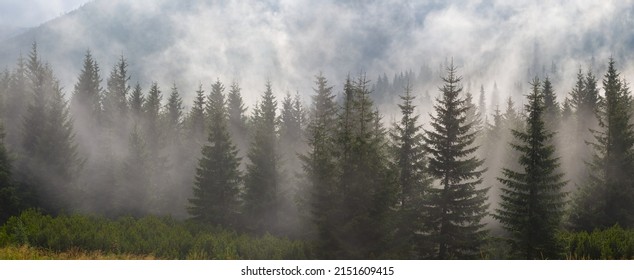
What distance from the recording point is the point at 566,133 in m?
56.8

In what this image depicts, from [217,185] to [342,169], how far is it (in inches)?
742

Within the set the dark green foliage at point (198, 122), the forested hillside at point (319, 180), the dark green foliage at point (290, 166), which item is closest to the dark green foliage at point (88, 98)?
the forested hillside at point (319, 180)

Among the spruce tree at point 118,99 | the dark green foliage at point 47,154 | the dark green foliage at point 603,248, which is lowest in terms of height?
the dark green foliage at point 603,248

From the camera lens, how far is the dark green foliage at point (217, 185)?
37.2m

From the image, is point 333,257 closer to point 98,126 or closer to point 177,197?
point 177,197

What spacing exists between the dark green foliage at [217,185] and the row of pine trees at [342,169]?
0.10 m

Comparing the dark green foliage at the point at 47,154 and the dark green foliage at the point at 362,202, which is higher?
the dark green foliage at the point at 47,154

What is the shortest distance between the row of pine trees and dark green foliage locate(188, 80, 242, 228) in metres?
0.10

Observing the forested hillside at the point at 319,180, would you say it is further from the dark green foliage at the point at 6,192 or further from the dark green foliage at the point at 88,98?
the dark green foliage at the point at 88,98

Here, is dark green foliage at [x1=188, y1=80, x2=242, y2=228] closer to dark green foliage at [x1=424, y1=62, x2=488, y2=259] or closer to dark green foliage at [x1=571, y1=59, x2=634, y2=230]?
dark green foliage at [x1=424, y1=62, x2=488, y2=259]

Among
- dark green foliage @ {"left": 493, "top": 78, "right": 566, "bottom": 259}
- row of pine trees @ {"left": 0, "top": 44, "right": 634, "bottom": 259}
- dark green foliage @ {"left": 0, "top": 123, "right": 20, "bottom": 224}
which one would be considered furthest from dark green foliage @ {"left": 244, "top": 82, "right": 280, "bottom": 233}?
dark green foliage @ {"left": 493, "top": 78, "right": 566, "bottom": 259}

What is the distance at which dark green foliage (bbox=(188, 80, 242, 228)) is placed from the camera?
37.2 m

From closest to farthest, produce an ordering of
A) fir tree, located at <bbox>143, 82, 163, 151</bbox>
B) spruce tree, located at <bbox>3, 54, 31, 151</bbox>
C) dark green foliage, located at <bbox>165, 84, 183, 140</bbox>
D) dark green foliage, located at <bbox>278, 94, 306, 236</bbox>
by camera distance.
Result: dark green foliage, located at <bbox>278, 94, 306, 236</bbox> < spruce tree, located at <bbox>3, 54, 31, 151</bbox> < fir tree, located at <bbox>143, 82, 163, 151</bbox> < dark green foliage, located at <bbox>165, 84, 183, 140</bbox>
